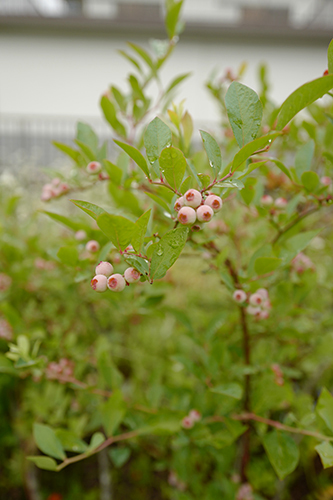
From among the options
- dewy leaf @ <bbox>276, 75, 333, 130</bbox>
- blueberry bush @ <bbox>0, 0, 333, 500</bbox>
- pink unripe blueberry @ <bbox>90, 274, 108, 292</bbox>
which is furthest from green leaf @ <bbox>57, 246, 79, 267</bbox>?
dewy leaf @ <bbox>276, 75, 333, 130</bbox>

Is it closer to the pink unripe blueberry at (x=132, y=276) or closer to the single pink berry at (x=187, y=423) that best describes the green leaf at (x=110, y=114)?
the pink unripe blueberry at (x=132, y=276)

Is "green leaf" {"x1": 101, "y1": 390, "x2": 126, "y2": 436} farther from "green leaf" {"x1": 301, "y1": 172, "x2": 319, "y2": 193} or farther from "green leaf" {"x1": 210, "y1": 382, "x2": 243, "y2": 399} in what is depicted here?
"green leaf" {"x1": 301, "y1": 172, "x2": 319, "y2": 193}

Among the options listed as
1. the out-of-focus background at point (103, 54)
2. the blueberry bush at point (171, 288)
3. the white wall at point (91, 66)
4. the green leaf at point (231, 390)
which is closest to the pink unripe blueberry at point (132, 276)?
the blueberry bush at point (171, 288)

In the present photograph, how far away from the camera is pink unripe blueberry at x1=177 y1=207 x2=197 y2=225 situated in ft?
0.90

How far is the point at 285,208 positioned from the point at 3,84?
7004 mm

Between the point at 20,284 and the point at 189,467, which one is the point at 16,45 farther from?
the point at 189,467

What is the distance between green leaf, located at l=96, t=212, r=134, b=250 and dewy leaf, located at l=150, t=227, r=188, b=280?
0.03m

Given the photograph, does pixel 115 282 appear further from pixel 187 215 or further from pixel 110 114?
pixel 110 114

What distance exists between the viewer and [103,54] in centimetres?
599

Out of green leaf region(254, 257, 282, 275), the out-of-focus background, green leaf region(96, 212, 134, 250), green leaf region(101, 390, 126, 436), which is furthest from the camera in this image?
the out-of-focus background

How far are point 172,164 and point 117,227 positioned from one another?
0.07 meters

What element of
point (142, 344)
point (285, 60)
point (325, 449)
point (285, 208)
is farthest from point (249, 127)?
point (285, 60)

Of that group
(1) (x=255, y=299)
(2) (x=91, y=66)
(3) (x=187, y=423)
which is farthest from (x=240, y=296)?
(2) (x=91, y=66)

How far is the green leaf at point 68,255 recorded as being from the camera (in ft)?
1.40
